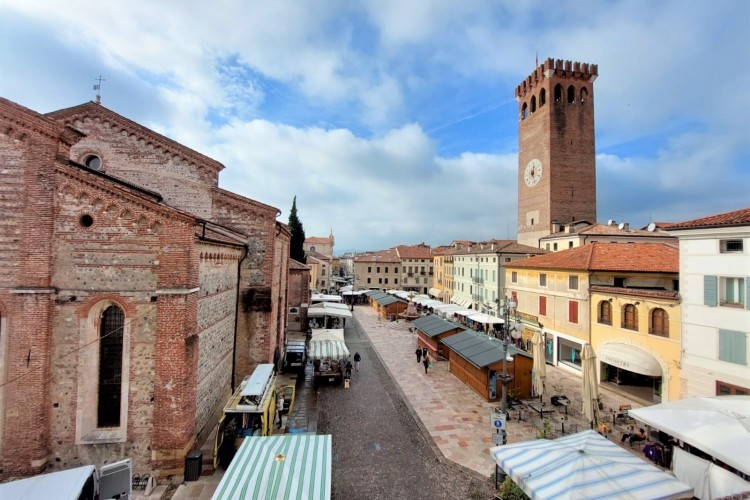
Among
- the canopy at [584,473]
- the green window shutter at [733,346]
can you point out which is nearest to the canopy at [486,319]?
the green window shutter at [733,346]

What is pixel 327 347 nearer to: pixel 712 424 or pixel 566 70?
pixel 712 424

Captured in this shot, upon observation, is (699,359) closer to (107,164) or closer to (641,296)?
(641,296)

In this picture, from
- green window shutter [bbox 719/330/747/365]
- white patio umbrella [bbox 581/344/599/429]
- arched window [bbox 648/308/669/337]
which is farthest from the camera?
arched window [bbox 648/308/669/337]

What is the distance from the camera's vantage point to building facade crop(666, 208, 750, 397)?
12820mm

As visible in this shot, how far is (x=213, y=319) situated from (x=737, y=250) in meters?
19.5

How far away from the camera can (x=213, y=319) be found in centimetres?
1278

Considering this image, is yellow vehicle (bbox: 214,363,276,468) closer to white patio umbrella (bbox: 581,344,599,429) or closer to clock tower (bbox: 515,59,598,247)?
white patio umbrella (bbox: 581,344,599,429)

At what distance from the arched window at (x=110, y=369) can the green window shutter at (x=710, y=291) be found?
20.8 meters

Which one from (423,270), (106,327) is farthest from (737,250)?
(423,270)

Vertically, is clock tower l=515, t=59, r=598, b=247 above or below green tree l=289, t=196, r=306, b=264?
above

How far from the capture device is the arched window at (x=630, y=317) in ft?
58.6

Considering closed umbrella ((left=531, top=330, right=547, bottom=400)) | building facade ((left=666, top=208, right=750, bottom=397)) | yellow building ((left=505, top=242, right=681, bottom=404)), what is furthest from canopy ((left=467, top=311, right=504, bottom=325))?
building facade ((left=666, top=208, right=750, bottom=397))

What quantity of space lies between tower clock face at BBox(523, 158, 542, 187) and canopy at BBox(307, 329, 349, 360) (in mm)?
34533

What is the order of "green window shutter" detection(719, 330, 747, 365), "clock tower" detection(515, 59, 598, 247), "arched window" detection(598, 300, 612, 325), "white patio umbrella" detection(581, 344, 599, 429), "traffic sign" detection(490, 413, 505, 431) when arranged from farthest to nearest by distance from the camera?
"clock tower" detection(515, 59, 598, 247) → "arched window" detection(598, 300, 612, 325) → "white patio umbrella" detection(581, 344, 599, 429) → "green window shutter" detection(719, 330, 747, 365) → "traffic sign" detection(490, 413, 505, 431)
